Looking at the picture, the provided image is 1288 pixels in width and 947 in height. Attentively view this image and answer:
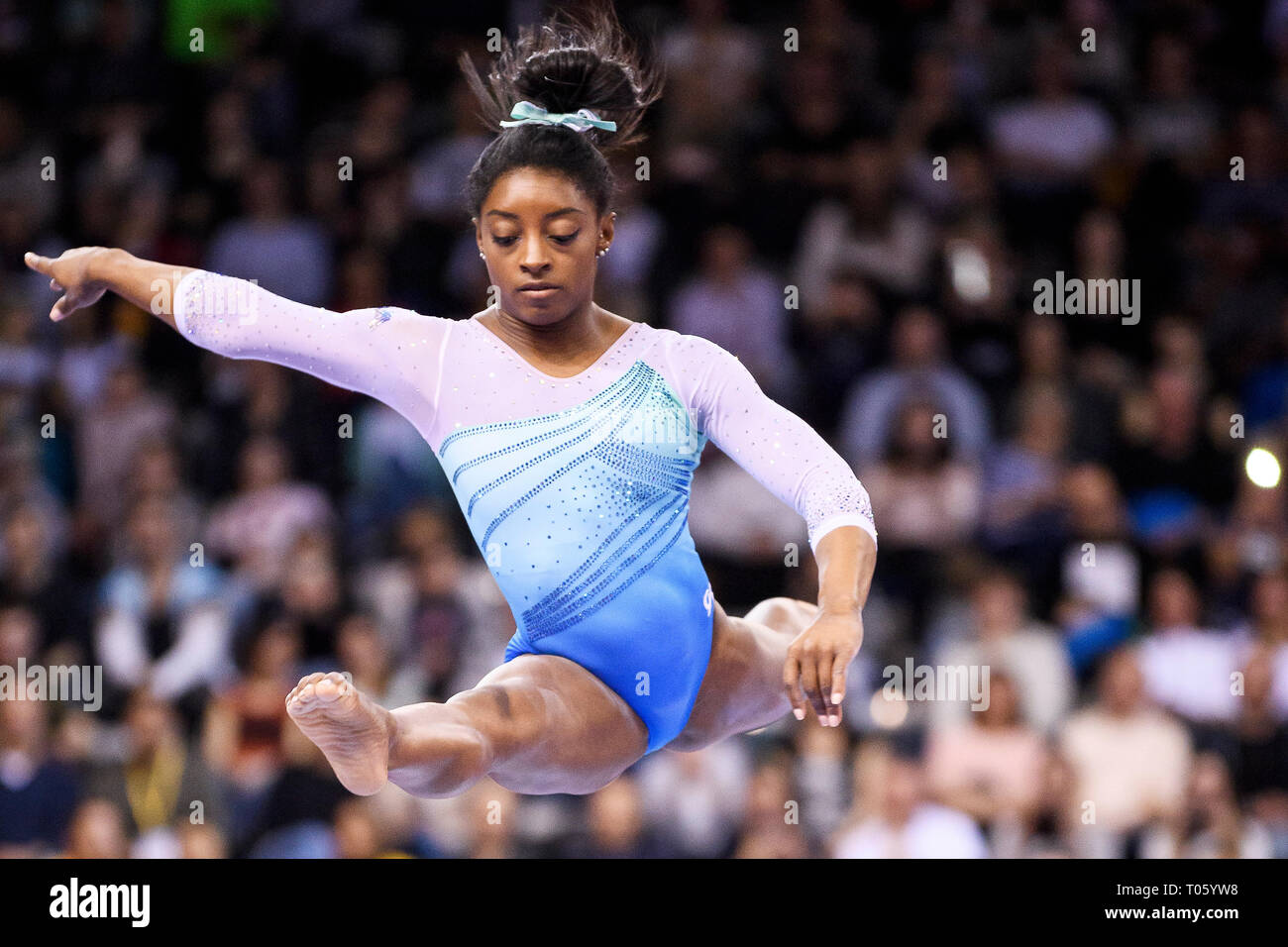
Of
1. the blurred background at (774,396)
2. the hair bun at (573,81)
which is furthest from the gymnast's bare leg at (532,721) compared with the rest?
the blurred background at (774,396)

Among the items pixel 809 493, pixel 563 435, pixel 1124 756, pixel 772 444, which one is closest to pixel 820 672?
pixel 809 493

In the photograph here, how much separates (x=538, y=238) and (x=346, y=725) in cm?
90

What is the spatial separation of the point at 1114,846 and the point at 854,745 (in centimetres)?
76

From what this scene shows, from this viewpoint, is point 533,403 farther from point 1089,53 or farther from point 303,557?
point 1089,53

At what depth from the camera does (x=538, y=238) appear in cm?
277

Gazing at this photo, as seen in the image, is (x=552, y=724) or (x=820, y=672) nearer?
(x=820, y=672)

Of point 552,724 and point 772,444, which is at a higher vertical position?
point 772,444

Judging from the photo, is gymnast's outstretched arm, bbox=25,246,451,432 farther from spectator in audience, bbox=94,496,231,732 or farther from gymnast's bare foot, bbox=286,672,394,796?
spectator in audience, bbox=94,496,231,732

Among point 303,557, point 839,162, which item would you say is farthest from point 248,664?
point 839,162

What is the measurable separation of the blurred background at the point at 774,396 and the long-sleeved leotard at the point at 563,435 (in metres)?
1.89

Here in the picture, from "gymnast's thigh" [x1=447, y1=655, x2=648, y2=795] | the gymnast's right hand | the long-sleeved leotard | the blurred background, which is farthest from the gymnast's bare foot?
the blurred background

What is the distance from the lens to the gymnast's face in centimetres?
276

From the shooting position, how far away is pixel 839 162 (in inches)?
234

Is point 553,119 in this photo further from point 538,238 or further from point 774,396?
point 774,396
